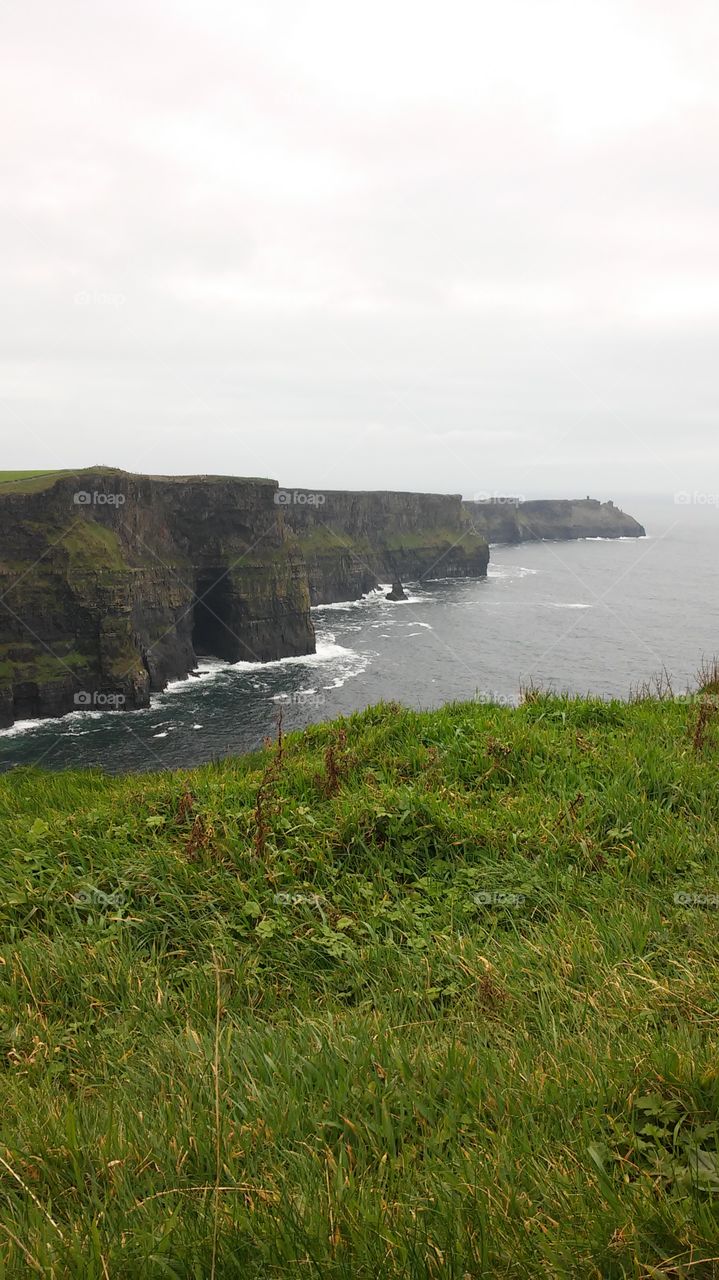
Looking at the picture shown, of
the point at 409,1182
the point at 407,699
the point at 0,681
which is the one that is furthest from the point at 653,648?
the point at 409,1182

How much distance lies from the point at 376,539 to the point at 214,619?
61.3 meters

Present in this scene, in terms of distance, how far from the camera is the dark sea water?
4700cm

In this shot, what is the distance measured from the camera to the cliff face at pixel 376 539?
112m

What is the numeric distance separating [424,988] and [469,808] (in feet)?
10.1

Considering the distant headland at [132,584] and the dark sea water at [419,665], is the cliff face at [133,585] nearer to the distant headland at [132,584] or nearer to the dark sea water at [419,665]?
the distant headland at [132,584]

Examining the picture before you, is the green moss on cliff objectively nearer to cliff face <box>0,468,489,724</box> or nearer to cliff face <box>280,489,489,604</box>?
cliff face <box>0,468,489,724</box>

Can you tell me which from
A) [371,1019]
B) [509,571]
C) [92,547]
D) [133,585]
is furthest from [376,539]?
[371,1019]

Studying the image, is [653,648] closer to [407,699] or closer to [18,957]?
[407,699]

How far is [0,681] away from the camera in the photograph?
166ft

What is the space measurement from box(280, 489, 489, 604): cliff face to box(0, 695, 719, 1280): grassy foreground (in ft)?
309

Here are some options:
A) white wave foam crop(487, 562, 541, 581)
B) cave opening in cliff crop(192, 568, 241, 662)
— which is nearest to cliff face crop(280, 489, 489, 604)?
white wave foam crop(487, 562, 541, 581)

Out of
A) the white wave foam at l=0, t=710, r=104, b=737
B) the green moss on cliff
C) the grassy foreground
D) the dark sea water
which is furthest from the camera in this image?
the green moss on cliff

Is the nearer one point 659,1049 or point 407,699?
point 659,1049

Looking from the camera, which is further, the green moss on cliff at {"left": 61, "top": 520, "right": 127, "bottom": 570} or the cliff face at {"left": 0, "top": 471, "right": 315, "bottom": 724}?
the green moss on cliff at {"left": 61, "top": 520, "right": 127, "bottom": 570}
